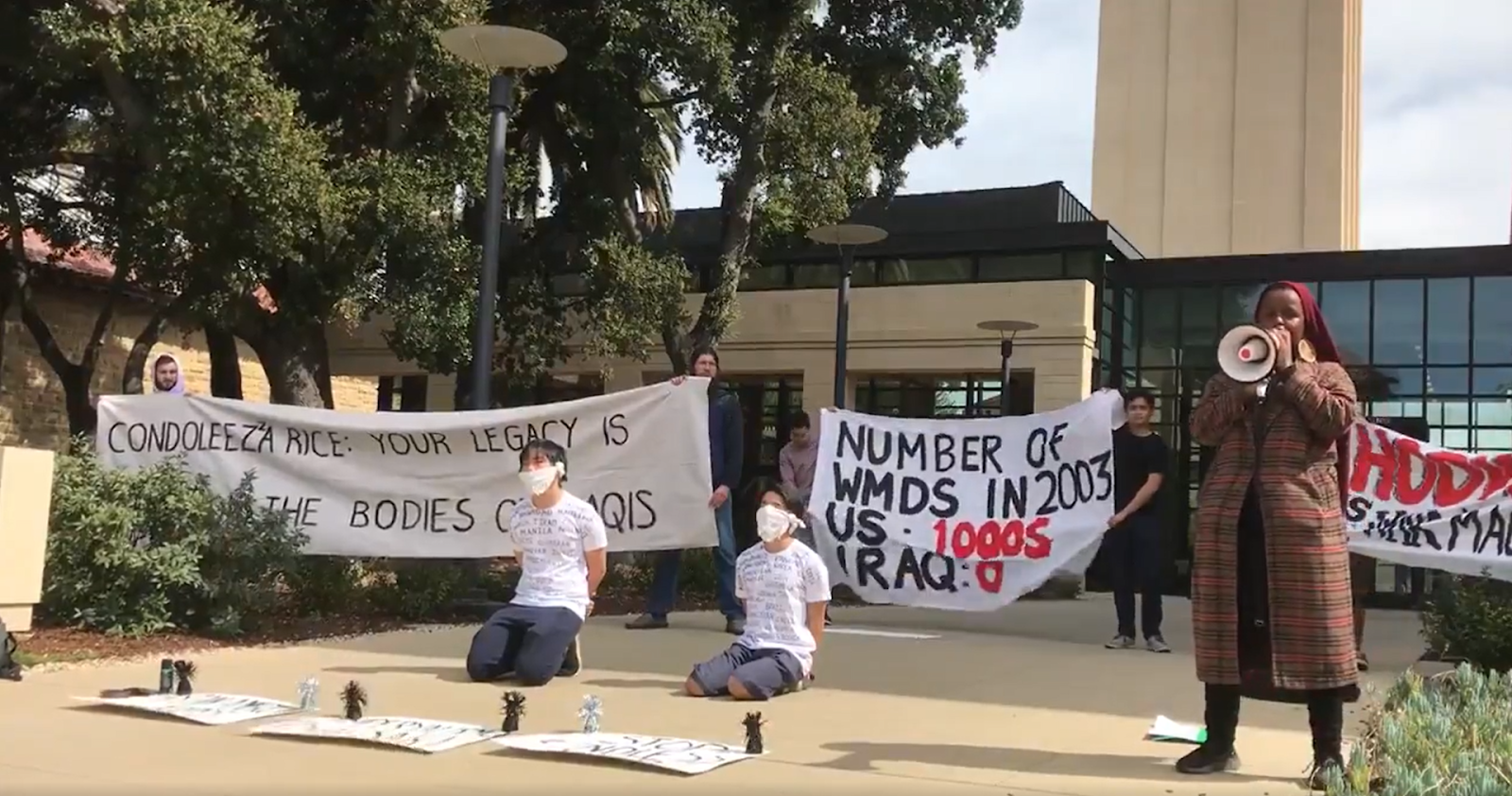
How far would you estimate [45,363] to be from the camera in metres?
23.6

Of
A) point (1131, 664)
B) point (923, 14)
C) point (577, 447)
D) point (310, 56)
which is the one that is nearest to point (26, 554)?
point (577, 447)

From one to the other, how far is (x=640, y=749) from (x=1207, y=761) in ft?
6.78

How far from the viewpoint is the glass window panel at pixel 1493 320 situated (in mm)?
20531

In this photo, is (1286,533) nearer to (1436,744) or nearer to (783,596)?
(1436,744)

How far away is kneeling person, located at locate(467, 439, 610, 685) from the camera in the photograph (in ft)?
22.9

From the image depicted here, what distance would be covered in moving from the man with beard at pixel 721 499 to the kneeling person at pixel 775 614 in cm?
204

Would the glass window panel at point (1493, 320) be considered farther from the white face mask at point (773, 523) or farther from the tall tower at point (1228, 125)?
the white face mask at point (773, 523)

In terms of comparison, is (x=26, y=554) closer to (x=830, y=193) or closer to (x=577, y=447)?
(x=577, y=447)

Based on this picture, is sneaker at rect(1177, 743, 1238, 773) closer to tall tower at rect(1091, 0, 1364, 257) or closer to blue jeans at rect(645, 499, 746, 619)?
blue jeans at rect(645, 499, 746, 619)

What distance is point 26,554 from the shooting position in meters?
7.57

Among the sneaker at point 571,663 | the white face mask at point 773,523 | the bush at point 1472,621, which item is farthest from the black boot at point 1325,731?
the bush at point 1472,621

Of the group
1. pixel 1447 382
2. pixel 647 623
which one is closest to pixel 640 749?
pixel 647 623

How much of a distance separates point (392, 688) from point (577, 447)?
2.78 m

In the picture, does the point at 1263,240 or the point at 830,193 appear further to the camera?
the point at 1263,240
